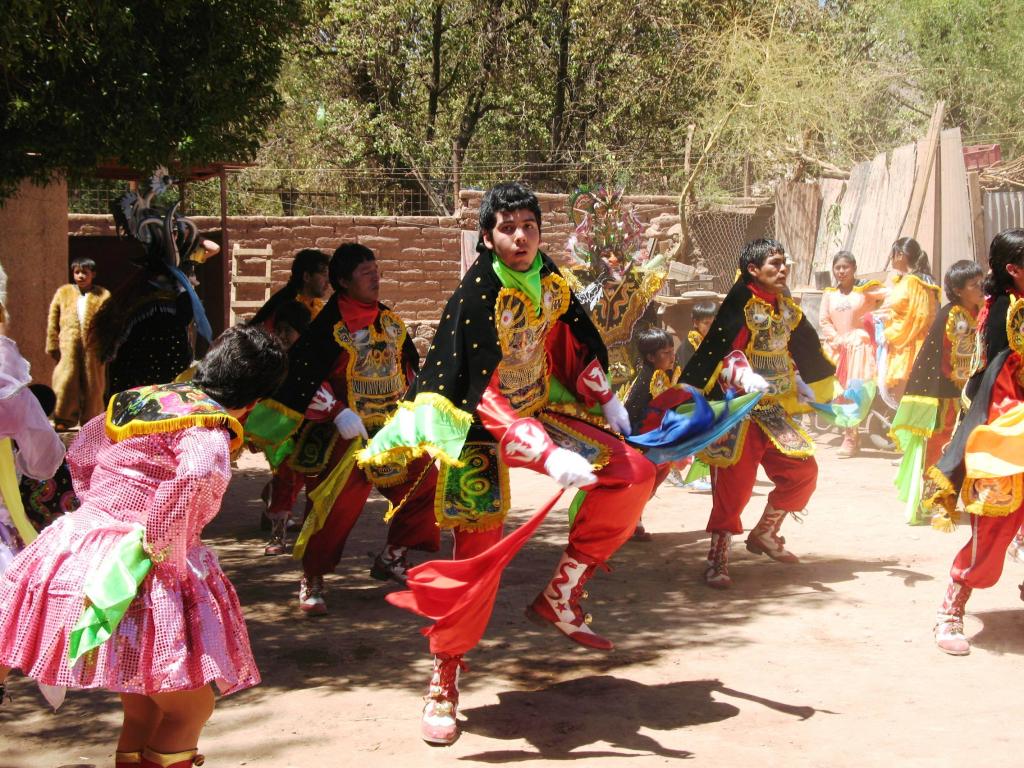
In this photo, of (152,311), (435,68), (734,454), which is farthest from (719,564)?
(435,68)

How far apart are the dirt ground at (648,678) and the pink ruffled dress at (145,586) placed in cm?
117

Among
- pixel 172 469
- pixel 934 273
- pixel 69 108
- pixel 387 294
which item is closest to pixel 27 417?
pixel 172 469

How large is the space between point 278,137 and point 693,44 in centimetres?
814

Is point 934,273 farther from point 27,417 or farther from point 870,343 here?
point 27,417

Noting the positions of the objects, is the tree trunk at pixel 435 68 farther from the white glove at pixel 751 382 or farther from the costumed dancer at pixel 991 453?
the costumed dancer at pixel 991 453

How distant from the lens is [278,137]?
22.4 m

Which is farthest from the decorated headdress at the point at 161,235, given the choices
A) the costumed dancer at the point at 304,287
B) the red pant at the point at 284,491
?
the red pant at the point at 284,491

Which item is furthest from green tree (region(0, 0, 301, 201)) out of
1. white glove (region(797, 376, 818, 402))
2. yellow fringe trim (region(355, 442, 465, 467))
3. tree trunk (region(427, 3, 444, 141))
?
tree trunk (region(427, 3, 444, 141))

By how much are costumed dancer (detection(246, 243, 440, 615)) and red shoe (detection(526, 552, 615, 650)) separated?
1.34 m

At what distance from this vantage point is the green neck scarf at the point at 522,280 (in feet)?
15.5

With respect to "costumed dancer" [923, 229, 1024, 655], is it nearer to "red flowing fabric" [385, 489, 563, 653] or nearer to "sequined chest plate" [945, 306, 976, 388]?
"sequined chest plate" [945, 306, 976, 388]

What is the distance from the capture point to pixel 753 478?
6641 mm

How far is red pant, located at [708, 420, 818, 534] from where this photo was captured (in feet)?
21.4

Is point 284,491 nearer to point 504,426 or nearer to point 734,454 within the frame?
point 734,454
